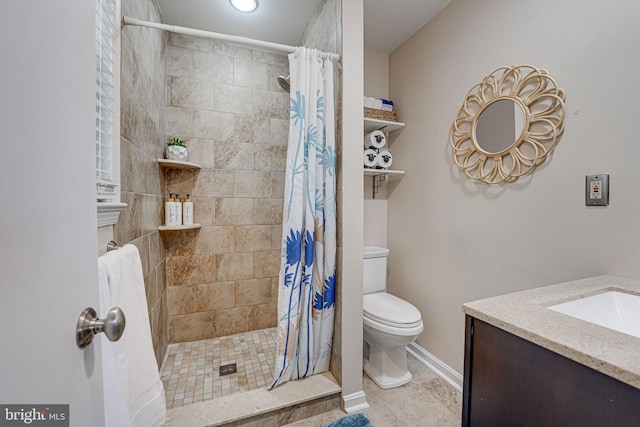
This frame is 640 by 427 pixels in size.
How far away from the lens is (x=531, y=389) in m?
0.66

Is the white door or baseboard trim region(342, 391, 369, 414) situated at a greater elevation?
the white door

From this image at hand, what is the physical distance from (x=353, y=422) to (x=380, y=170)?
1.70 metres

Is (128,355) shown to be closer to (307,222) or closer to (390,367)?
(307,222)

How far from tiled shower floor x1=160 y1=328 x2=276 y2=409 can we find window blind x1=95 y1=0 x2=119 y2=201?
125 cm

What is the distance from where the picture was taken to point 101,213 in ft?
3.02

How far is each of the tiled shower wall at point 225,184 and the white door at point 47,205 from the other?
1686 millimetres

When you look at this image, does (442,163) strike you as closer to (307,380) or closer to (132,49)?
(307,380)

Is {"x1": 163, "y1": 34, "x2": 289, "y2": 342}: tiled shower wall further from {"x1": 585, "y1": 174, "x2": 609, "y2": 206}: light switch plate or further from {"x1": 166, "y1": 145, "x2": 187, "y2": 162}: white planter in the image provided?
{"x1": 585, "y1": 174, "x2": 609, "y2": 206}: light switch plate

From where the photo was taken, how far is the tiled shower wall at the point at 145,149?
3.94 ft

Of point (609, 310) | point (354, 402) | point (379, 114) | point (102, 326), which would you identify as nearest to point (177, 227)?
point (102, 326)

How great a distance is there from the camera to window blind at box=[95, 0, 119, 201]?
0.94 metres

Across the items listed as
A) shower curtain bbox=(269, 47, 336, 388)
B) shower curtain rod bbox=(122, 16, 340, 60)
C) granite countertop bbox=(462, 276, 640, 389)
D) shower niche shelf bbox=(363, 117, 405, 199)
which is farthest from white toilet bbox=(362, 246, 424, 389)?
shower curtain rod bbox=(122, 16, 340, 60)

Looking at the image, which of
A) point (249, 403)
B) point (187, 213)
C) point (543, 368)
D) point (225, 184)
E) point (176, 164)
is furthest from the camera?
point (225, 184)

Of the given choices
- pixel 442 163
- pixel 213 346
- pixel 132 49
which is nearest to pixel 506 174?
pixel 442 163
